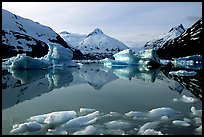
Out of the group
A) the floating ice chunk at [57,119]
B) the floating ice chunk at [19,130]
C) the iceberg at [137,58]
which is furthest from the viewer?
the iceberg at [137,58]

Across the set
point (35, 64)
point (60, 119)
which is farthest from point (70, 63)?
point (60, 119)

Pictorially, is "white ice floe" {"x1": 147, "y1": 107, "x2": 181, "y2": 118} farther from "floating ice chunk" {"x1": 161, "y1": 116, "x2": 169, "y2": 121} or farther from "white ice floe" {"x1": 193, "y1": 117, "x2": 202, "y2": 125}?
"white ice floe" {"x1": 193, "y1": 117, "x2": 202, "y2": 125}

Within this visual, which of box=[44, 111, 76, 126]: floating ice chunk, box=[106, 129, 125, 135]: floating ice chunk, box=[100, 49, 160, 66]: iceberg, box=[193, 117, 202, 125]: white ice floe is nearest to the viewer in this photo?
box=[106, 129, 125, 135]: floating ice chunk

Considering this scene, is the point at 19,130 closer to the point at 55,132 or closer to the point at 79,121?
the point at 55,132

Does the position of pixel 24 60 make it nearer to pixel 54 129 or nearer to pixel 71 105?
pixel 71 105

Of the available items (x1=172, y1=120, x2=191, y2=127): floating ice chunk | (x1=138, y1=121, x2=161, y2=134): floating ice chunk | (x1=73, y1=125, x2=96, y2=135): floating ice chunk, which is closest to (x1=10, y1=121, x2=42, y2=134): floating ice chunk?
(x1=73, y1=125, x2=96, y2=135): floating ice chunk

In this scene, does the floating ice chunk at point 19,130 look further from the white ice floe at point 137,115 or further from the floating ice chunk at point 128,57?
the floating ice chunk at point 128,57

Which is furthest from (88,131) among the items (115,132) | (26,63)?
(26,63)

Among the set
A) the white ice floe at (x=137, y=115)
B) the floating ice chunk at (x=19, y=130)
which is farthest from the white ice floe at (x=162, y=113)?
the floating ice chunk at (x=19, y=130)
